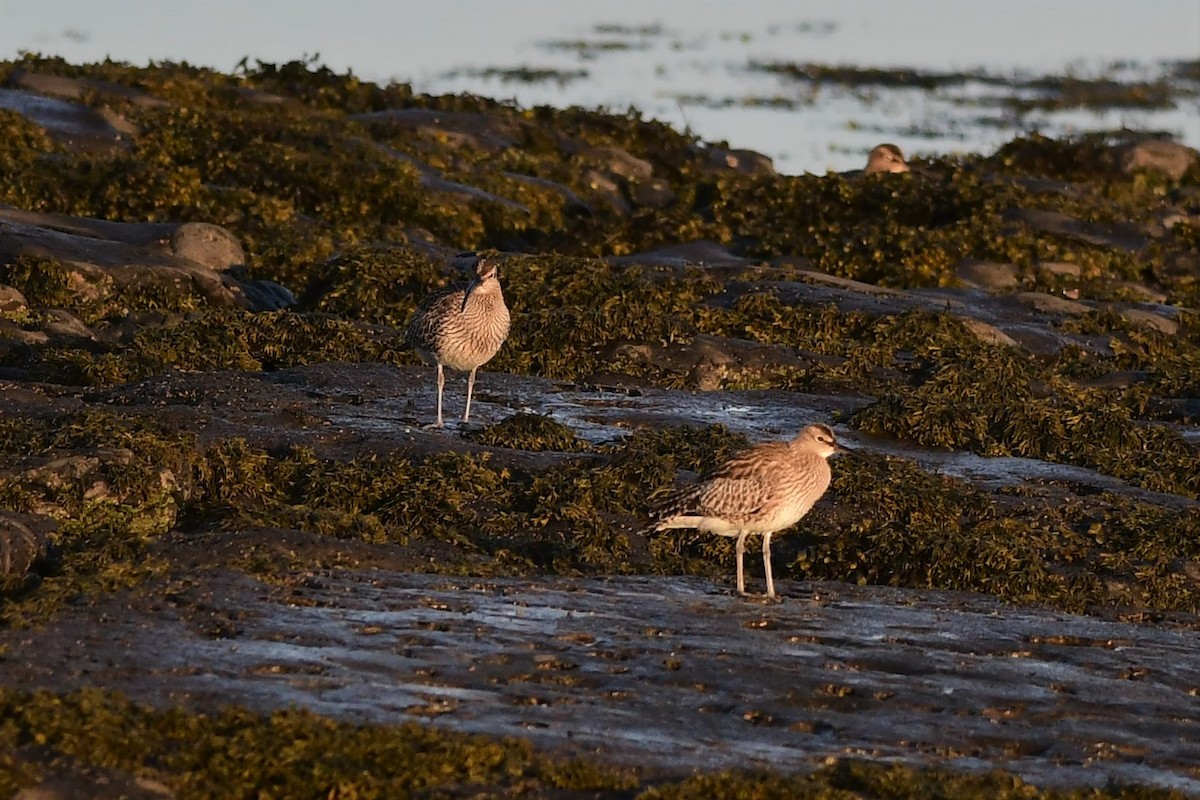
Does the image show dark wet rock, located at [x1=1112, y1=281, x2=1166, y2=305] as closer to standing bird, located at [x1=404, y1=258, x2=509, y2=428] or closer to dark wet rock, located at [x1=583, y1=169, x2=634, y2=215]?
dark wet rock, located at [x1=583, y1=169, x2=634, y2=215]

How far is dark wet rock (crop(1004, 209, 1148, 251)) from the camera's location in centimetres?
2762

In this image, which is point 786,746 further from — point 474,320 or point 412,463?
point 474,320

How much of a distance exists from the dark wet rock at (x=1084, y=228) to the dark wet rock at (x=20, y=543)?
18.7 m

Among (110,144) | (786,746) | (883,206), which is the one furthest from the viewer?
(883,206)

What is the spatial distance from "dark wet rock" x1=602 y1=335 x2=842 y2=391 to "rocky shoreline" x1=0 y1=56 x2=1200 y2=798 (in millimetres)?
45

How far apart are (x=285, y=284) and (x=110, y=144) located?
205 inches

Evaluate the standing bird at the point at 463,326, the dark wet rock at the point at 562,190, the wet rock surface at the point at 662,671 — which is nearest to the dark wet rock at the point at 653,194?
the dark wet rock at the point at 562,190

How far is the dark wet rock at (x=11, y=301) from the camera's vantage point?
18.5m

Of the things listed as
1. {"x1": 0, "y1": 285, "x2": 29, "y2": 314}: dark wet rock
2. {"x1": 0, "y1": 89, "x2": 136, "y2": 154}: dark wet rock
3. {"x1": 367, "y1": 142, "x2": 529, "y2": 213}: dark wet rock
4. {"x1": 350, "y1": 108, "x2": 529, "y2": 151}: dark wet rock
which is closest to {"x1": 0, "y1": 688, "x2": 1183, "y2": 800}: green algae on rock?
{"x1": 0, "y1": 285, "x2": 29, "y2": 314}: dark wet rock

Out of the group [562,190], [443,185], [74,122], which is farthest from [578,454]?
[562,190]

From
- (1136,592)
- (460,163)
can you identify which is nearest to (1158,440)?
(1136,592)

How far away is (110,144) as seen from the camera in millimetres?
26281

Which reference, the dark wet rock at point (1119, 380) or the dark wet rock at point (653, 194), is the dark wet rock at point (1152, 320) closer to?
the dark wet rock at point (1119, 380)

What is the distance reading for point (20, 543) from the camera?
36.5ft
